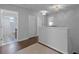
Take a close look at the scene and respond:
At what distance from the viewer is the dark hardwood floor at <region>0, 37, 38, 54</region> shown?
1820mm

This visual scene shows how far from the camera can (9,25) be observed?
1.93m

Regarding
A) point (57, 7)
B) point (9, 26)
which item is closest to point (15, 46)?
point (9, 26)

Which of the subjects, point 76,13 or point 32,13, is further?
point 32,13

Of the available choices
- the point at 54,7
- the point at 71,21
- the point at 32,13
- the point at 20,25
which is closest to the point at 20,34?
the point at 20,25

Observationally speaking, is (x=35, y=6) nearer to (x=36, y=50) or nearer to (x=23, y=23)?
(x=23, y=23)

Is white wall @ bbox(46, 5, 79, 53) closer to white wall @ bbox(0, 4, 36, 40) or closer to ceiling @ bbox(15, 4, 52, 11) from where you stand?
ceiling @ bbox(15, 4, 52, 11)

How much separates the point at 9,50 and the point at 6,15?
581 mm

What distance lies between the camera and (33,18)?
1979 mm

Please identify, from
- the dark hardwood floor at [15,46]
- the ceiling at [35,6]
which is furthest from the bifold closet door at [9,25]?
the ceiling at [35,6]

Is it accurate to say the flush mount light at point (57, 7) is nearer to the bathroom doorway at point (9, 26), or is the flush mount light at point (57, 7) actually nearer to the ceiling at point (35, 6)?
the ceiling at point (35, 6)

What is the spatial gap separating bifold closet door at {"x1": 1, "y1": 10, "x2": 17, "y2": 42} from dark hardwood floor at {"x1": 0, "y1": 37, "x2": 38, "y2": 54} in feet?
0.35

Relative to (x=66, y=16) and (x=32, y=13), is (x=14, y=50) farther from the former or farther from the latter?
(x=66, y=16)

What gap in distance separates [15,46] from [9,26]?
0.36 meters
